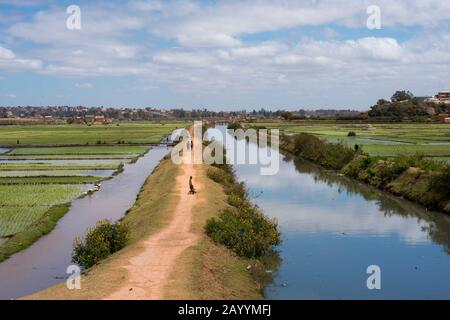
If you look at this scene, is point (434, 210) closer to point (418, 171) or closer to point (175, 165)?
point (418, 171)

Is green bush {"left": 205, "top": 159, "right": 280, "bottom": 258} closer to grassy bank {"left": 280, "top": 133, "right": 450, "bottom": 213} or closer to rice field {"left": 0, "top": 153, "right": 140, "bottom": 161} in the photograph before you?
grassy bank {"left": 280, "top": 133, "right": 450, "bottom": 213}

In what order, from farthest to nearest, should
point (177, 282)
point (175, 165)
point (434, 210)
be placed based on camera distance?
point (175, 165), point (434, 210), point (177, 282)

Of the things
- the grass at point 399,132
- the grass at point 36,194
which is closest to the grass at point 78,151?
the grass at point 36,194

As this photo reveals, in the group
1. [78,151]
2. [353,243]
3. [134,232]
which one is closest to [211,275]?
[134,232]

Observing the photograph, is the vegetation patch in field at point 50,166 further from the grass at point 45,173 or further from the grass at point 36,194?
the grass at point 36,194
